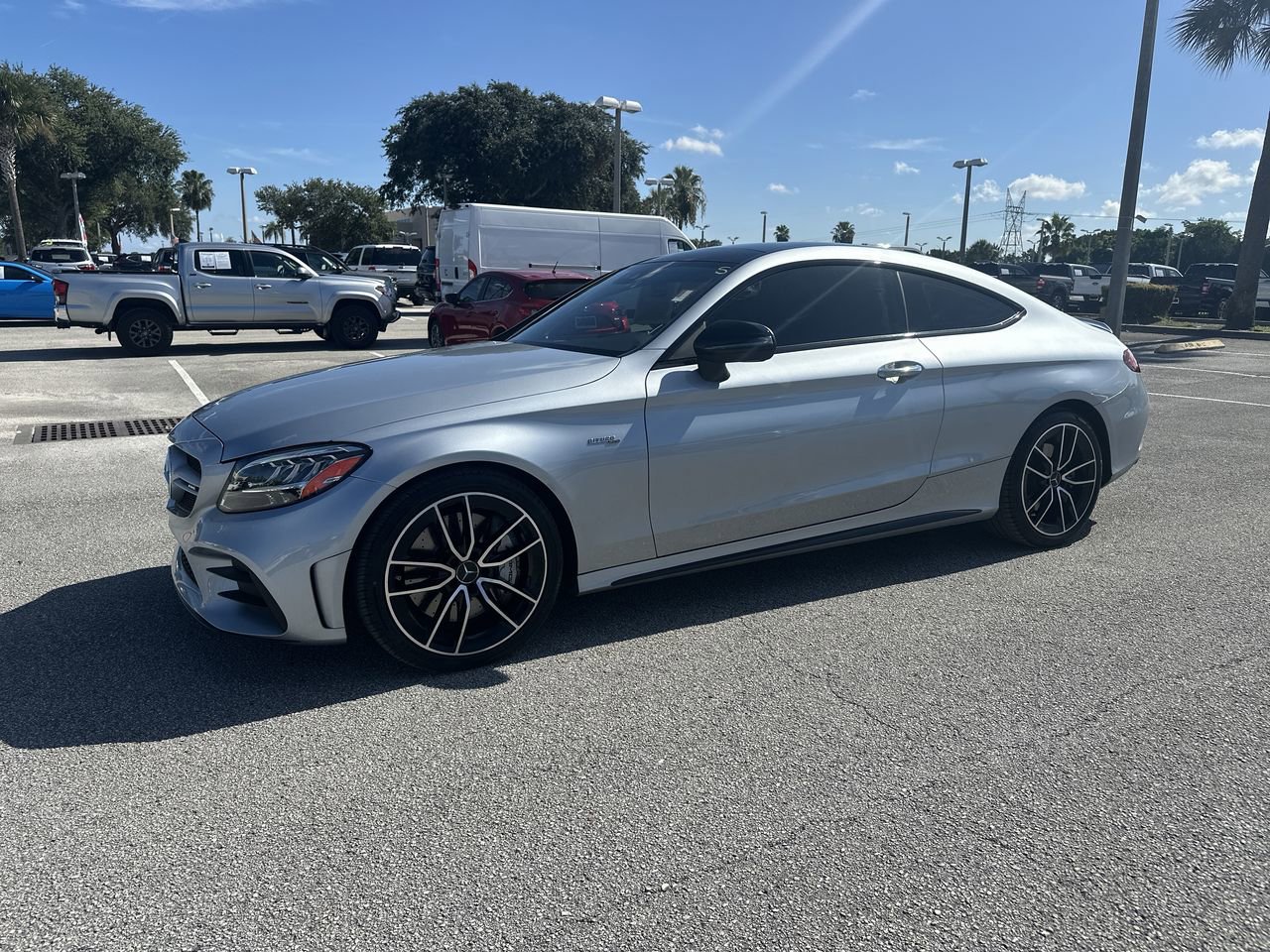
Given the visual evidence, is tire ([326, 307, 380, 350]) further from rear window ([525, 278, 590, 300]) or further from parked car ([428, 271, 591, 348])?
rear window ([525, 278, 590, 300])

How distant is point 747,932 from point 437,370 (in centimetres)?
245

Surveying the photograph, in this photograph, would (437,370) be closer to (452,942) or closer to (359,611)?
(359,611)

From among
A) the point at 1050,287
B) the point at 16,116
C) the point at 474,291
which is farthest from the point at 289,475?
the point at 16,116

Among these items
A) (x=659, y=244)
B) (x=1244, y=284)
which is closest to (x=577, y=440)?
(x=659, y=244)

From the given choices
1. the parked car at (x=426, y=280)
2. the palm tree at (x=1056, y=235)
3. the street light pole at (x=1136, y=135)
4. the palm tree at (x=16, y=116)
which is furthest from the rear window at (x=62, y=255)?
the palm tree at (x=1056, y=235)

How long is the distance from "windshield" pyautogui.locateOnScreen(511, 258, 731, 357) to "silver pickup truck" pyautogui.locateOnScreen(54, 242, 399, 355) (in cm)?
1255

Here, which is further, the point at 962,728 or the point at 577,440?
the point at 577,440

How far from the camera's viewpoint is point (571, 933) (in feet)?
7.02

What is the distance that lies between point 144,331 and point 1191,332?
2279cm

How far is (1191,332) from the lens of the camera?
2295cm

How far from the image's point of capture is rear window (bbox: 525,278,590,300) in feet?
41.1

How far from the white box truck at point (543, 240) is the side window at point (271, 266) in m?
4.36

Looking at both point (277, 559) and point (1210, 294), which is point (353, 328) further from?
point (1210, 294)

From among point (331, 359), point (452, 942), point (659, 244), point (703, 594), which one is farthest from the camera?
point (659, 244)
